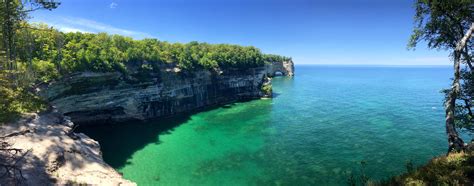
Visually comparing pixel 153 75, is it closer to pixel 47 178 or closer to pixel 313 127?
pixel 313 127

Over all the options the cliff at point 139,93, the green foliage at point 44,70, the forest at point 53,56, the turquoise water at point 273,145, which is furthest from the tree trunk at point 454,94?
the green foliage at point 44,70

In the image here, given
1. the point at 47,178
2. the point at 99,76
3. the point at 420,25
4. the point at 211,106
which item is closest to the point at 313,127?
the point at 211,106

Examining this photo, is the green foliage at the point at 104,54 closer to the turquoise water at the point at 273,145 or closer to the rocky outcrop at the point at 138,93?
the rocky outcrop at the point at 138,93

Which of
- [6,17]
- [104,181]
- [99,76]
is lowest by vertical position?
[104,181]

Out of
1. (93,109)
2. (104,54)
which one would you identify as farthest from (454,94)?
(104,54)

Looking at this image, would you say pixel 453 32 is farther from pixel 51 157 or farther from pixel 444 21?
pixel 51 157

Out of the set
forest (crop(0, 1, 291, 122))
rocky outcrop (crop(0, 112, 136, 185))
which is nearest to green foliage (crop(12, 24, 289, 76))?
forest (crop(0, 1, 291, 122))
